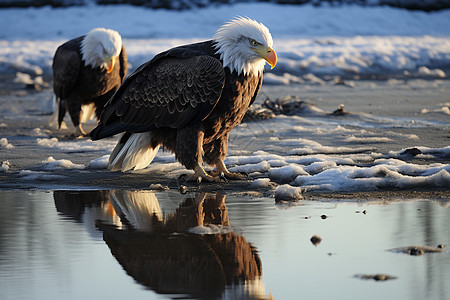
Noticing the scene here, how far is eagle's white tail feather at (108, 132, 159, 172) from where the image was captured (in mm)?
6703

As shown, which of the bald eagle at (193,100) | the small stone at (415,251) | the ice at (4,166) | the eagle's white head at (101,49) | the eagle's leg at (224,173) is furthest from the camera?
the eagle's white head at (101,49)

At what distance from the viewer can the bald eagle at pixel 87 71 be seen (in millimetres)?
9641

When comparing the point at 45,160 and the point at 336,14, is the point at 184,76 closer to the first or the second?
the point at 45,160

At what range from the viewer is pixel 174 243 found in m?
4.30

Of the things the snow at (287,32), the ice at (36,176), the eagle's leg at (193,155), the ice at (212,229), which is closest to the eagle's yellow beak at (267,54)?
the eagle's leg at (193,155)

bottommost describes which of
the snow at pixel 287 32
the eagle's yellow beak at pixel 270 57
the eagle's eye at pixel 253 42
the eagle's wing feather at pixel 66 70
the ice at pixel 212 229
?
the ice at pixel 212 229

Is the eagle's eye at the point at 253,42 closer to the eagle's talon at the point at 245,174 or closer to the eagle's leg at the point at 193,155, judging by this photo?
the eagle's leg at the point at 193,155

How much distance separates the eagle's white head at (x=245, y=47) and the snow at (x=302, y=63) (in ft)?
2.60

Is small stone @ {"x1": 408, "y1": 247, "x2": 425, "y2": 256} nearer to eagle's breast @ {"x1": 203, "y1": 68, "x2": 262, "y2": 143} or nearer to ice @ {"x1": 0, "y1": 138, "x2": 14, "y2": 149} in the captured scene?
eagle's breast @ {"x1": 203, "y1": 68, "x2": 262, "y2": 143}

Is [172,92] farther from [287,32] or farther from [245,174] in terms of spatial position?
[287,32]

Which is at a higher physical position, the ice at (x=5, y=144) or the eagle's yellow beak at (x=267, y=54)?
the eagle's yellow beak at (x=267, y=54)

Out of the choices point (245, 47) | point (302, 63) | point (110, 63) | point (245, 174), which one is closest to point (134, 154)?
point (245, 174)

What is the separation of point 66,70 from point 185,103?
3.69 meters

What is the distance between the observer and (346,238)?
432 centimetres
